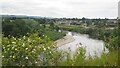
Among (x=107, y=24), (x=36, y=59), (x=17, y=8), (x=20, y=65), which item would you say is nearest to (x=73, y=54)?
(x=36, y=59)

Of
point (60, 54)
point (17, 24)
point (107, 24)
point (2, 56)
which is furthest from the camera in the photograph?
point (107, 24)

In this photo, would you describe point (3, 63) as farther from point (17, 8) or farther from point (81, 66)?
point (17, 8)

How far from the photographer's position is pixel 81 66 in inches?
135

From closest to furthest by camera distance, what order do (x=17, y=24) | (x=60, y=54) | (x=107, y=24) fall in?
(x=60, y=54) → (x=17, y=24) → (x=107, y=24)

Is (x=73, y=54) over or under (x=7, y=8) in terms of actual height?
under

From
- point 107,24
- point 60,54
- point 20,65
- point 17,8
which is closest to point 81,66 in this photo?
point 60,54

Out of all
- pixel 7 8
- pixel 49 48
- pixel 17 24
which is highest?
pixel 7 8

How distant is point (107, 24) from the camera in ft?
22.2

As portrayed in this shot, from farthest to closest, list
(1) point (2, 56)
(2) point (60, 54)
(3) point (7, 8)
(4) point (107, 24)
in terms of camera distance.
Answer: (4) point (107, 24), (3) point (7, 8), (2) point (60, 54), (1) point (2, 56)

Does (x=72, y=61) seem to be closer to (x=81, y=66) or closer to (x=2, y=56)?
(x=81, y=66)

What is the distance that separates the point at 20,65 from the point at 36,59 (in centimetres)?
24

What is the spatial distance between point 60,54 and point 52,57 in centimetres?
14

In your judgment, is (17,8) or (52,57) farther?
(17,8)

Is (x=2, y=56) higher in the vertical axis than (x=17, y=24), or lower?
lower
